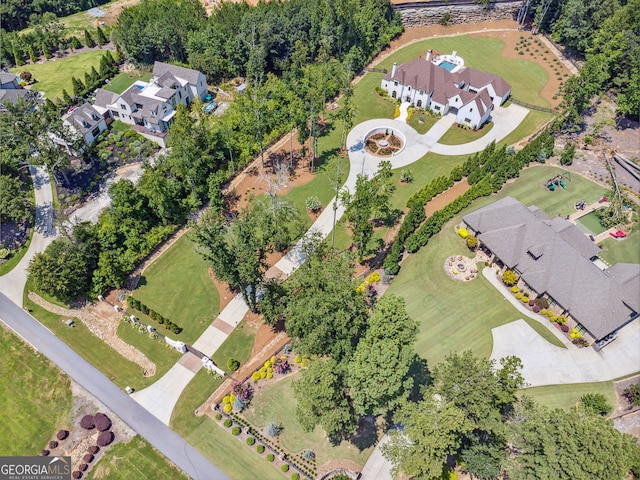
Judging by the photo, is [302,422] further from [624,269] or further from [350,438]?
[624,269]

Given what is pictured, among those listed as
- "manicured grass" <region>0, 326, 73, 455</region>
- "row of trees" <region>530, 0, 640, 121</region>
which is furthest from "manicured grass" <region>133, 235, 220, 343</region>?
"row of trees" <region>530, 0, 640, 121</region>

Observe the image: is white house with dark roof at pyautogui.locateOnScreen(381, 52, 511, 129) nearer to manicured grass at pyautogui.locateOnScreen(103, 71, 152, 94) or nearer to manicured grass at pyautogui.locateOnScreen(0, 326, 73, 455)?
manicured grass at pyautogui.locateOnScreen(103, 71, 152, 94)

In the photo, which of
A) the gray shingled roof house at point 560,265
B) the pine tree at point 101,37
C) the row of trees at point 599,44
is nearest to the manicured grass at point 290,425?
the gray shingled roof house at point 560,265

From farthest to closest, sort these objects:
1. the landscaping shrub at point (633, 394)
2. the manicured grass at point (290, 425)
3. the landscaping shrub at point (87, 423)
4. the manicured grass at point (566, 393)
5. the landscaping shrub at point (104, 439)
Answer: the manicured grass at point (566, 393)
the landscaping shrub at point (633, 394)
the landscaping shrub at point (87, 423)
the landscaping shrub at point (104, 439)
the manicured grass at point (290, 425)

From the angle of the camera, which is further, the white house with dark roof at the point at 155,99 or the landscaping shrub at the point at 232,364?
the white house with dark roof at the point at 155,99

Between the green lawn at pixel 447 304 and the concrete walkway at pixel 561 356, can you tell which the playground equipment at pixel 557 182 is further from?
the concrete walkway at pixel 561 356

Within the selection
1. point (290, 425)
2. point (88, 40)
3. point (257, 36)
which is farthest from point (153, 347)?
point (88, 40)

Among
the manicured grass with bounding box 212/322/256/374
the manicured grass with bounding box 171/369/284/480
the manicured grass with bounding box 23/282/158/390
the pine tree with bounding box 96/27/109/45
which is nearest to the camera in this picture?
the manicured grass with bounding box 171/369/284/480
